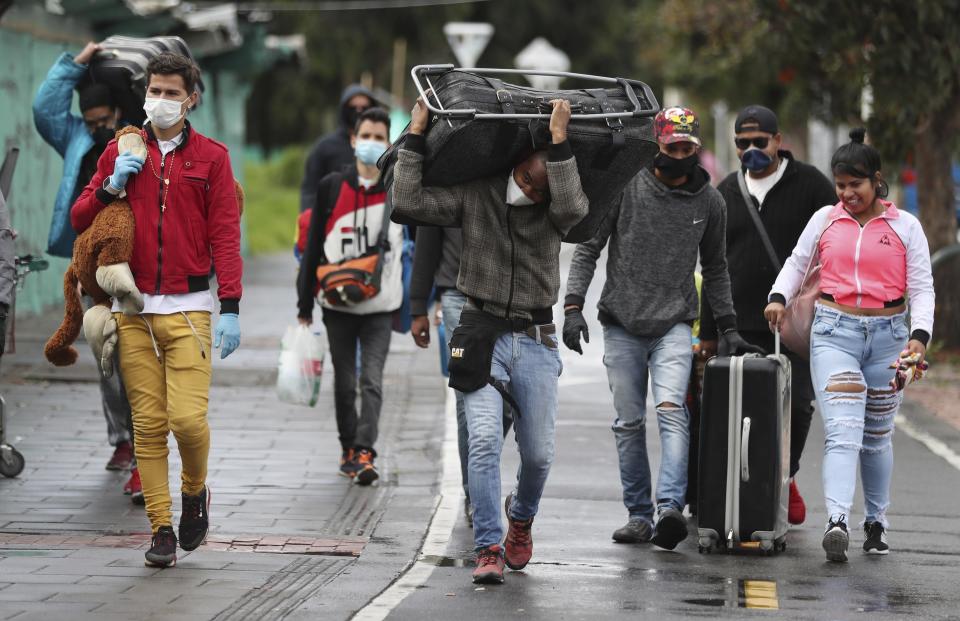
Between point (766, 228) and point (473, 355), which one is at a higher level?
point (766, 228)

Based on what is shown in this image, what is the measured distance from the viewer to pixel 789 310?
8.16 m

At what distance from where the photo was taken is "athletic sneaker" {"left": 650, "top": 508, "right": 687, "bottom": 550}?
7668 millimetres

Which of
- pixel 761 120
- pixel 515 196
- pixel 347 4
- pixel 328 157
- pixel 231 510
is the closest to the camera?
pixel 515 196

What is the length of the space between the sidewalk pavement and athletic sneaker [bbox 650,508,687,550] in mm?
1023

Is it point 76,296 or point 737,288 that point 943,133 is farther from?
point 76,296

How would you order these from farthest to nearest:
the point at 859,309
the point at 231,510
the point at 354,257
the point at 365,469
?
the point at 354,257
the point at 365,469
the point at 231,510
the point at 859,309

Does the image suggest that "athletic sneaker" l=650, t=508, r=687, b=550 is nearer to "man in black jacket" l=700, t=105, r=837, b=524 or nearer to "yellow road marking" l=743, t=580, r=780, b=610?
"yellow road marking" l=743, t=580, r=780, b=610

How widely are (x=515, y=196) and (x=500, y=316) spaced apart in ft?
1.54

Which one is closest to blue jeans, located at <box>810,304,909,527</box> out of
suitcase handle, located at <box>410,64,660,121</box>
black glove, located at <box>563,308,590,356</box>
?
black glove, located at <box>563,308,590,356</box>

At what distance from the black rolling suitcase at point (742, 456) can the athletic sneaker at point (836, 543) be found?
0.78 feet

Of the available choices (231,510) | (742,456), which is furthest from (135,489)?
(742,456)

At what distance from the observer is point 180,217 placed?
23.5 ft

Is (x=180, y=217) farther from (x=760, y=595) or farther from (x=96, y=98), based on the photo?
(x=760, y=595)

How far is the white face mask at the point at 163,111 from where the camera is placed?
23.3 ft
